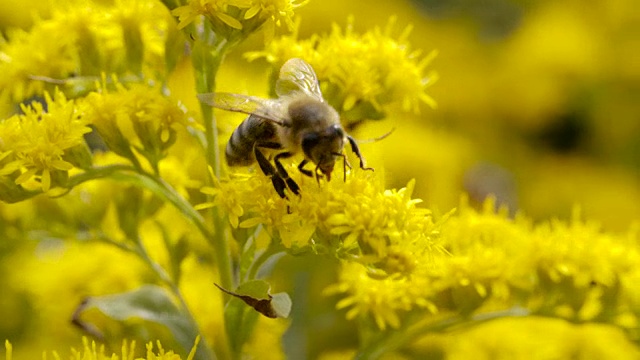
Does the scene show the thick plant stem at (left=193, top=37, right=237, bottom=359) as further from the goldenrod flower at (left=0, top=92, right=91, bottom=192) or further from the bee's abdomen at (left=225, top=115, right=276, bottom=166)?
the goldenrod flower at (left=0, top=92, right=91, bottom=192)

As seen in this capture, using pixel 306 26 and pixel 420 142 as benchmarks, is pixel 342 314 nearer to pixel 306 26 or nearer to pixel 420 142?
pixel 420 142

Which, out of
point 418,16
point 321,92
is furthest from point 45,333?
point 418,16

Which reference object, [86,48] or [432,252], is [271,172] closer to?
[432,252]

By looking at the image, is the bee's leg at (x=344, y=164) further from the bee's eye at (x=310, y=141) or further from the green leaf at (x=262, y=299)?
the green leaf at (x=262, y=299)

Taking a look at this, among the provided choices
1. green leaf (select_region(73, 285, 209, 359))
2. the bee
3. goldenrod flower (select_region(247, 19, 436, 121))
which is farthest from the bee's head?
green leaf (select_region(73, 285, 209, 359))

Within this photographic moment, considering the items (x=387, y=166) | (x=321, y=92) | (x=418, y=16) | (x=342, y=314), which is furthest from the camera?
(x=418, y=16)
